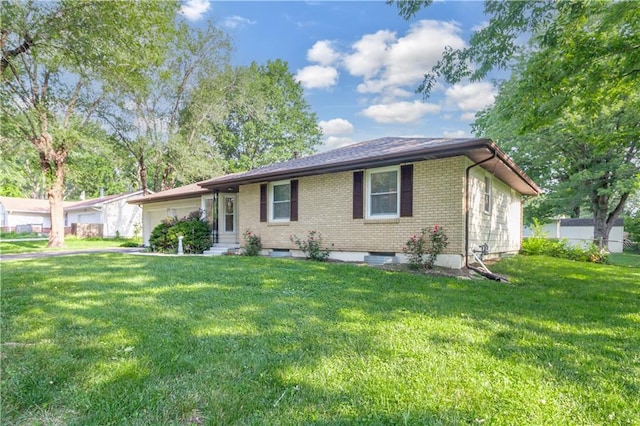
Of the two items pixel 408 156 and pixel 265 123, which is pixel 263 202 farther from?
pixel 265 123

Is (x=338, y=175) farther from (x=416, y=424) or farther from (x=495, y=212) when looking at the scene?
(x=416, y=424)

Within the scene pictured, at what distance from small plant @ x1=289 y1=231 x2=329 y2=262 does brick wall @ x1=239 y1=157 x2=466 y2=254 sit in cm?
17

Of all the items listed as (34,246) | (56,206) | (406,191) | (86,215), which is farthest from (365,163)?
(86,215)

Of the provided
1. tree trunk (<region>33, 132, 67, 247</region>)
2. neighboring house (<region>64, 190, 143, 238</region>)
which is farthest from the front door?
neighboring house (<region>64, 190, 143, 238</region>)

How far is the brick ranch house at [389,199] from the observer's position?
7867 millimetres

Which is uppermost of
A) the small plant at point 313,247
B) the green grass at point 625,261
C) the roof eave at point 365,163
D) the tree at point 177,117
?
the tree at point 177,117

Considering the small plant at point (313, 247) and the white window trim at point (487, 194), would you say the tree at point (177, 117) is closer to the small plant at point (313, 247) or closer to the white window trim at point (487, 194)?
the small plant at point (313, 247)

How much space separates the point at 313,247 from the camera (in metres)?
9.78

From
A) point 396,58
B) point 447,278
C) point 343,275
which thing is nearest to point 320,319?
point 343,275

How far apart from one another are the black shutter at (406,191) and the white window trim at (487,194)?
250 centimetres

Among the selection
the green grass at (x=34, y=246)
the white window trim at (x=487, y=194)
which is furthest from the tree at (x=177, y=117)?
the white window trim at (x=487, y=194)

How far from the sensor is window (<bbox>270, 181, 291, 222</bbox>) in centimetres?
1112

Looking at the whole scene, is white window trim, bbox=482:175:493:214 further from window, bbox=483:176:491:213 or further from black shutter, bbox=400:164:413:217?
black shutter, bbox=400:164:413:217

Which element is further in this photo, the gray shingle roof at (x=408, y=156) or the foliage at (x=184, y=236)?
the foliage at (x=184, y=236)
